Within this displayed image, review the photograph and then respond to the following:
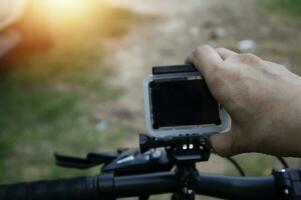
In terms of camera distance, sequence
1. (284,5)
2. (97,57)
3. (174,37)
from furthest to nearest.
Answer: (284,5) → (174,37) → (97,57)

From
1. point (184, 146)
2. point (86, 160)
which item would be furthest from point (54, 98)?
point (184, 146)

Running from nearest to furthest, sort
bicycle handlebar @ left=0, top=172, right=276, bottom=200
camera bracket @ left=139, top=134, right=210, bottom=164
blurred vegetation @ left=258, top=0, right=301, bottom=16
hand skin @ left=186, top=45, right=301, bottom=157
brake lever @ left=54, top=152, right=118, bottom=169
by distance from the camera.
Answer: hand skin @ left=186, top=45, right=301, bottom=157 → camera bracket @ left=139, top=134, right=210, bottom=164 → bicycle handlebar @ left=0, top=172, right=276, bottom=200 → brake lever @ left=54, top=152, right=118, bottom=169 → blurred vegetation @ left=258, top=0, right=301, bottom=16

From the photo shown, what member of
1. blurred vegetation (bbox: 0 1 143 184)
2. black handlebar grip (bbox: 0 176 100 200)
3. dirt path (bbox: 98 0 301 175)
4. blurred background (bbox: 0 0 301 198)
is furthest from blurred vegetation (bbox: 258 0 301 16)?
black handlebar grip (bbox: 0 176 100 200)

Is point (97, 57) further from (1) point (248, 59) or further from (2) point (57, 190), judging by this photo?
(1) point (248, 59)

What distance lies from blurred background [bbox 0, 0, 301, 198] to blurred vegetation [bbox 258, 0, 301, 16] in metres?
0.01

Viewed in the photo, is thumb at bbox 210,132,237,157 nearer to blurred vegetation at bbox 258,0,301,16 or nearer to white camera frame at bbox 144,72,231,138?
white camera frame at bbox 144,72,231,138

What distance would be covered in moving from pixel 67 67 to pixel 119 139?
1352 mm

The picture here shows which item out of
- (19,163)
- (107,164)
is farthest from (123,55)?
(107,164)

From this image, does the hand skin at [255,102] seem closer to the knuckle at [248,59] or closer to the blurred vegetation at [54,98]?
the knuckle at [248,59]

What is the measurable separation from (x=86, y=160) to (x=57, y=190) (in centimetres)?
16

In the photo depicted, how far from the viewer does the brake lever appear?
134cm

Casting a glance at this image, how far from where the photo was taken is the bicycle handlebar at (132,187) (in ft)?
3.91

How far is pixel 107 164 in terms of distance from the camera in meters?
1.30

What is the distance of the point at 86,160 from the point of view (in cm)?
136
